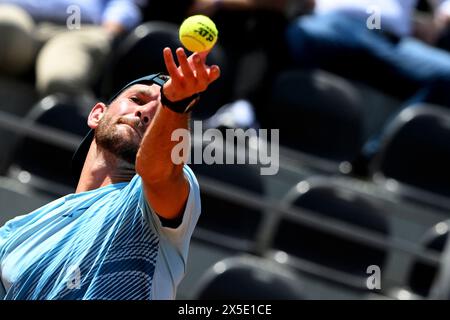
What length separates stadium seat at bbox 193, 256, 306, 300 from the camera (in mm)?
5281

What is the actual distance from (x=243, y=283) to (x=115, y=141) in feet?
7.44

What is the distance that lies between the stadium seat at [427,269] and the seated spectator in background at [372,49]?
114cm

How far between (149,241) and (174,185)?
0.18 metres

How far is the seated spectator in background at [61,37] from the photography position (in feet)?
21.0

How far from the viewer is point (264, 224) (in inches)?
235

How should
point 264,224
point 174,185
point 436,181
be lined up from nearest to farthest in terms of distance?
1. point 174,185
2. point 264,224
3. point 436,181

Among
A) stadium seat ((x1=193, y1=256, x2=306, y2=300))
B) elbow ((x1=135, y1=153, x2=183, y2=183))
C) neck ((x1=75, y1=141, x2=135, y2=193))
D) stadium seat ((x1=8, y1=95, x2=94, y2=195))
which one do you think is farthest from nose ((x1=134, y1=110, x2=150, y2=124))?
stadium seat ((x1=8, y1=95, x2=94, y2=195))

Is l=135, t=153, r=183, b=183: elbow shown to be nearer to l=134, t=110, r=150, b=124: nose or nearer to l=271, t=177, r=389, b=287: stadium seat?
l=134, t=110, r=150, b=124: nose

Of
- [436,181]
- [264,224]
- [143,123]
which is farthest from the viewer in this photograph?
[436,181]

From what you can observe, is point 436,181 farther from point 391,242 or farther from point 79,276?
point 79,276

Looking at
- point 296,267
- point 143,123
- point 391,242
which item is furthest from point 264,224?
point 143,123

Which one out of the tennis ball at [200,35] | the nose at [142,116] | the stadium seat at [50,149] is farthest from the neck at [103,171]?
the stadium seat at [50,149]

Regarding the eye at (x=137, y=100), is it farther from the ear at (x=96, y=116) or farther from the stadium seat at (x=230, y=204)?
the stadium seat at (x=230, y=204)

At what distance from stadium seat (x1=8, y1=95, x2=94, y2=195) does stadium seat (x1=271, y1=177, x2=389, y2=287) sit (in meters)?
1.10
